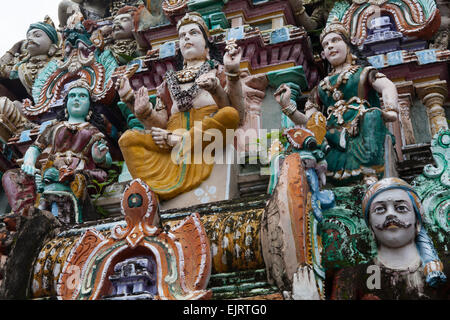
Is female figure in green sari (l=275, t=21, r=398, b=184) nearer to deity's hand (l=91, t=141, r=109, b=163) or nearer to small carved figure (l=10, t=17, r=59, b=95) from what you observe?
deity's hand (l=91, t=141, r=109, b=163)

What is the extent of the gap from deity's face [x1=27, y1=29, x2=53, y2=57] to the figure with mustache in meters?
7.48

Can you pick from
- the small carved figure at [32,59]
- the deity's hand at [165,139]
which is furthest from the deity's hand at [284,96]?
the small carved figure at [32,59]

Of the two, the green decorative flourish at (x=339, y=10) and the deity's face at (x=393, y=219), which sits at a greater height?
the green decorative flourish at (x=339, y=10)

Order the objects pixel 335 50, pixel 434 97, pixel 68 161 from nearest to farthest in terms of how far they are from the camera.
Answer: pixel 335 50 → pixel 68 161 → pixel 434 97

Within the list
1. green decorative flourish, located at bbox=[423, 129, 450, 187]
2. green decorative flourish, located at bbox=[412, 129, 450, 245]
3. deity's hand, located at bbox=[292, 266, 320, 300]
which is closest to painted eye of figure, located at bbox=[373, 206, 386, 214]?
green decorative flourish, located at bbox=[412, 129, 450, 245]

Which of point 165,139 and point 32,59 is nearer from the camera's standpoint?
point 165,139

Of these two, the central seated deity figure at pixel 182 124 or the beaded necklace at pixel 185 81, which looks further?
the beaded necklace at pixel 185 81

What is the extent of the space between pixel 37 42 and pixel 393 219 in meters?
7.79

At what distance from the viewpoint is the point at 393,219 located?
168 inches

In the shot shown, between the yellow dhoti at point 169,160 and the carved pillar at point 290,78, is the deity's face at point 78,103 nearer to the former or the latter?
the yellow dhoti at point 169,160

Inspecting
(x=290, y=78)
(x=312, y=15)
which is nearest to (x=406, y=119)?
(x=290, y=78)

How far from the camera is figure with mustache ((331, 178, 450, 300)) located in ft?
13.1

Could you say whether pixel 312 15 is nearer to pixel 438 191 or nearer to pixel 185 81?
pixel 185 81

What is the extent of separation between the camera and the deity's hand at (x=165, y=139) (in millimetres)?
6242
